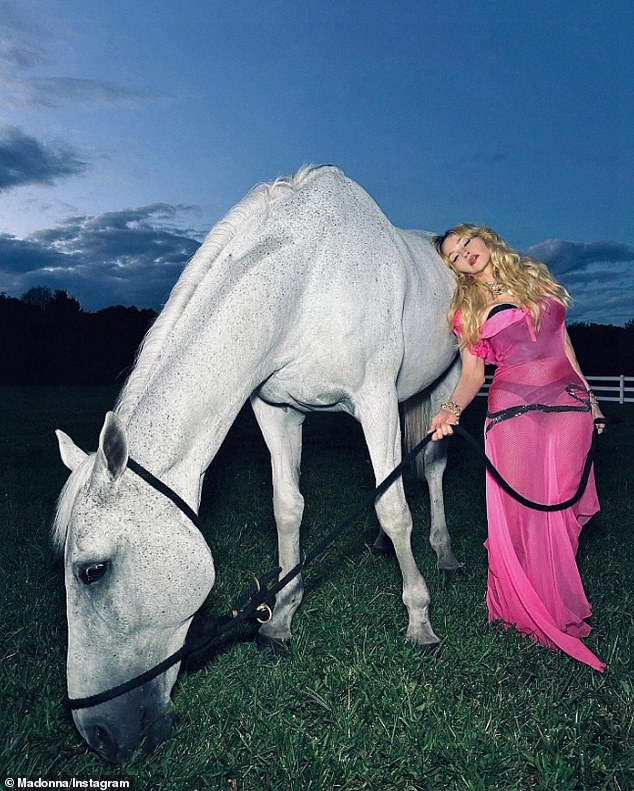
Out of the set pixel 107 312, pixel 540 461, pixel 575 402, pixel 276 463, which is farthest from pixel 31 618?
pixel 107 312

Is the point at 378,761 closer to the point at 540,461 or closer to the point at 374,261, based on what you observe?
the point at 540,461

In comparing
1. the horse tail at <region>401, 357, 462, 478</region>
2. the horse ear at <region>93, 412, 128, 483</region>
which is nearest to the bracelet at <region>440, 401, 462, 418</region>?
the horse ear at <region>93, 412, 128, 483</region>

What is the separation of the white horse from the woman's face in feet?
0.81

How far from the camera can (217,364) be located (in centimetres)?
271

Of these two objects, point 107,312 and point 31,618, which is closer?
point 31,618

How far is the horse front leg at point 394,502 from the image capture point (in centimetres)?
342

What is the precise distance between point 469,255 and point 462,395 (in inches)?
29.3

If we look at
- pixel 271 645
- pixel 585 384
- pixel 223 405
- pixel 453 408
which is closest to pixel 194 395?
pixel 223 405

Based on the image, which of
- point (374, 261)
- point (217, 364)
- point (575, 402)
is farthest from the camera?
point (575, 402)

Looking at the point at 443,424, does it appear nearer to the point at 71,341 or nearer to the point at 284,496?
the point at 284,496

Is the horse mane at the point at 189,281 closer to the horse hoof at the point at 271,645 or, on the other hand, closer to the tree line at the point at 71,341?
the horse hoof at the point at 271,645

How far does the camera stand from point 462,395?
3.74 m

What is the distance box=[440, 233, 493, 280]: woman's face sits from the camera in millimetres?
3861

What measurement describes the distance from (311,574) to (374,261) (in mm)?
2192
